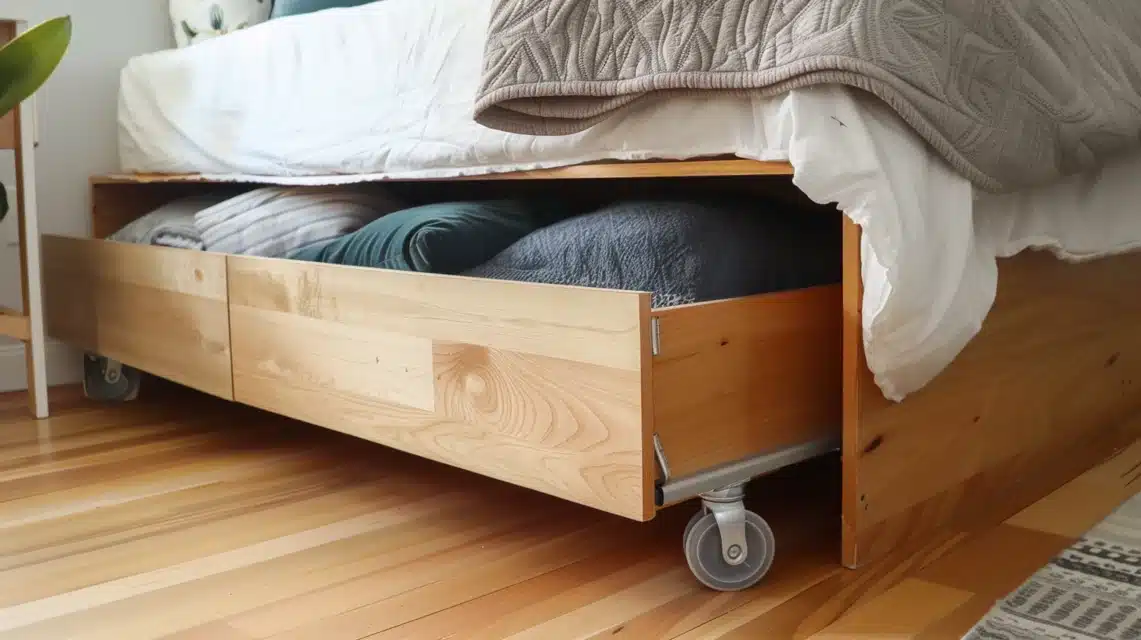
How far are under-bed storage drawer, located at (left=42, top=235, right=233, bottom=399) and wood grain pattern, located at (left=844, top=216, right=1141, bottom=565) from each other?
920 mm

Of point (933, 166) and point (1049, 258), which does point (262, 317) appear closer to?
point (933, 166)

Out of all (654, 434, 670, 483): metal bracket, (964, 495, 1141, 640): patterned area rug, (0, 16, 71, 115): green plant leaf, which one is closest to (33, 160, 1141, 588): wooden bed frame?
(654, 434, 670, 483): metal bracket

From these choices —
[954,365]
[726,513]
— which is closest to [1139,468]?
[954,365]

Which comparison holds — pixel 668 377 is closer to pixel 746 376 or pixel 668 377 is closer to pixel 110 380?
pixel 746 376

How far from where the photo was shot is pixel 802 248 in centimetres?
117

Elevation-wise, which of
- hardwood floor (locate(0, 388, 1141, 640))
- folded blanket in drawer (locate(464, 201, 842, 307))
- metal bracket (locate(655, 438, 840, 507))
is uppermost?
folded blanket in drawer (locate(464, 201, 842, 307))

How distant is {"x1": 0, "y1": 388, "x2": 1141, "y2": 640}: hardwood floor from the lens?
0.97 metres

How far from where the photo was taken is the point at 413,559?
1139 mm

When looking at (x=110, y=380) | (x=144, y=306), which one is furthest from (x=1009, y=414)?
(x=110, y=380)

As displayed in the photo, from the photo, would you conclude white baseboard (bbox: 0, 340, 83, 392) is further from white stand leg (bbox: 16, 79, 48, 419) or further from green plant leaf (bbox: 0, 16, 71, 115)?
green plant leaf (bbox: 0, 16, 71, 115)

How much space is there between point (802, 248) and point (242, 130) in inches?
40.1

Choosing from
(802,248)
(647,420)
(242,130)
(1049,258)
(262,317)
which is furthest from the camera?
(242,130)

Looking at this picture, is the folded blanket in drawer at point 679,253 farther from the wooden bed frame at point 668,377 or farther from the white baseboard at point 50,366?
the white baseboard at point 50,366

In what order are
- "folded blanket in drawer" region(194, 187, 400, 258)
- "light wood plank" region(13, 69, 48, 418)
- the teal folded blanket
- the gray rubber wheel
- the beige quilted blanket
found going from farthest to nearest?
1. "light wood plank" region(13, 69, 48, 418)
2. "folded blanket in drawer" region(194, 187, 400, 258)
3. the teal folded blanket
4. the gray rubber wheel
5. the beige quilted blanket
